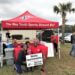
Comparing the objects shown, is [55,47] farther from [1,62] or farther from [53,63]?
[1,62]

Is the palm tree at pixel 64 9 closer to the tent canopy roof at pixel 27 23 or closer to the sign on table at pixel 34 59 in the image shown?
the tent canopy roof at pixel 27 23

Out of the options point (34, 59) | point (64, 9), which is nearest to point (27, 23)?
point (34, 59)

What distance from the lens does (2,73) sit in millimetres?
12234

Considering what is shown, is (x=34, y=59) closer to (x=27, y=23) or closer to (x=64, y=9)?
(x=27, y=23)

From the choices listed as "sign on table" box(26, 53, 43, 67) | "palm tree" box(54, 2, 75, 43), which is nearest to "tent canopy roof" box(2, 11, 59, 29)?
"sign on table" box(26, 53, 43, 67)

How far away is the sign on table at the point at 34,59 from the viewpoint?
1145cm

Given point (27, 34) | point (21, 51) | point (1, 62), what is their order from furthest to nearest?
point (27, 34) < point (1, 62) < point (21, 51)

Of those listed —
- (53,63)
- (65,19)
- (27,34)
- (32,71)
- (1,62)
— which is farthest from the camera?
(65,19)

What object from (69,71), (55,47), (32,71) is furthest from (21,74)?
(55,47)

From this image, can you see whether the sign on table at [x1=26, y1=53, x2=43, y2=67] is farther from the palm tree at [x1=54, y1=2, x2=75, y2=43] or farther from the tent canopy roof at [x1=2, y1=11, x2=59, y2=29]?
the palm tree at [x1=54, y1=2, x2=75, y2=43]

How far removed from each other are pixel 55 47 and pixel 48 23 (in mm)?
2988

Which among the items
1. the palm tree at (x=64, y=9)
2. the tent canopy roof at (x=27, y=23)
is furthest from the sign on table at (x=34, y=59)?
the palm tree at (x=64, y=9)

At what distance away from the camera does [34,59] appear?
11.6 m

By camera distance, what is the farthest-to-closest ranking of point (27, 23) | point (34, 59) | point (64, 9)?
point (64, 9), point (27, 23), point (34, 59)
